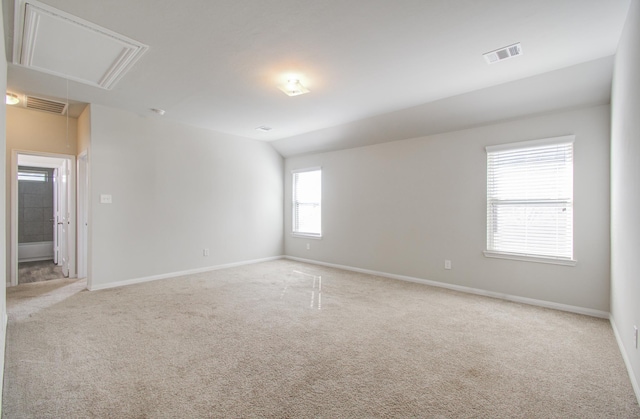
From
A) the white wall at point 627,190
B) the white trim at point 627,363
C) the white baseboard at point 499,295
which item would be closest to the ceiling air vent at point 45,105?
the white baseboard at point 499,295

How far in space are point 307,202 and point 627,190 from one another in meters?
4.91

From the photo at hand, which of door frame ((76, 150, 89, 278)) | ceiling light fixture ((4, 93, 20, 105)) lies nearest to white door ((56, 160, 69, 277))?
door frame ((76, 150, 89, 278))

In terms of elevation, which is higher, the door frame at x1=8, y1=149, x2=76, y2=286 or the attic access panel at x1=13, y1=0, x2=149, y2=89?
the attic access panel at x1=13, y1=0, x2=149, y2=89

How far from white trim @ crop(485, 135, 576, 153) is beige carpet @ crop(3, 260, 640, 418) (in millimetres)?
1940

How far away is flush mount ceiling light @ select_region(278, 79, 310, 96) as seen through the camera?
3264 mm

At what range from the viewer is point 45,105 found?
170 inches

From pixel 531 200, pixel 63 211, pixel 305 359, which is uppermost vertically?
pixel 531 200

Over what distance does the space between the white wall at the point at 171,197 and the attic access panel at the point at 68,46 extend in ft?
4.27

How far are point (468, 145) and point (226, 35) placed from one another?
11.0 ft

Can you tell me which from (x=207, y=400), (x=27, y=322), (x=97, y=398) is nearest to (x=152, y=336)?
(x=97, y=398)

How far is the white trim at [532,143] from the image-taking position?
132 inches

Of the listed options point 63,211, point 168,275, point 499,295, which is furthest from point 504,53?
point 63,211

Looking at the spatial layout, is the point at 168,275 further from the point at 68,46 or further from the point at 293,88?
the point at 293,88

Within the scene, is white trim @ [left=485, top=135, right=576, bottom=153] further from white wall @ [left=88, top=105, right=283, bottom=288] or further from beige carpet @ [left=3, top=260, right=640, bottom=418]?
white wall @ [left=88, top=105, right=283, bottom=288]
